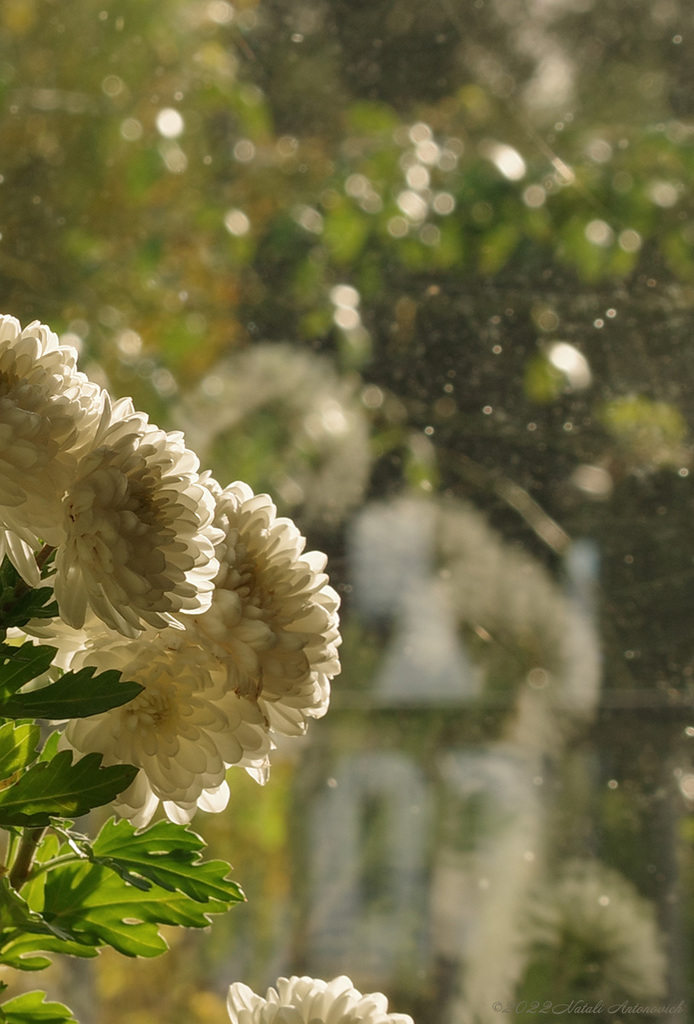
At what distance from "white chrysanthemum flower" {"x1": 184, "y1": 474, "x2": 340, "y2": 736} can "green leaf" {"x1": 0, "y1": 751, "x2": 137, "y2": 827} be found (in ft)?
0.17

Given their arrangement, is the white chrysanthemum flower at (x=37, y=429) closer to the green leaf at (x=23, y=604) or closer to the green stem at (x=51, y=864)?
the green leaf at (x=23, y=604)

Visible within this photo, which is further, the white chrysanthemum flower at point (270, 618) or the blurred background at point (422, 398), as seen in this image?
the blurred background at point (422, 398)

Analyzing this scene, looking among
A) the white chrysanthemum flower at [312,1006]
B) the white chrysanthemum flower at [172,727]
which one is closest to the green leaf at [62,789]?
the white chrysanthemum flower at [172,727]

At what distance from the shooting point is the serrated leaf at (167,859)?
376 millimetres

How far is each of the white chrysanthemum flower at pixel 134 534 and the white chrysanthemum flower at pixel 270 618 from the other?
24mm

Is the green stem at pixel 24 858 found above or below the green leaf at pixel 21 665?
below

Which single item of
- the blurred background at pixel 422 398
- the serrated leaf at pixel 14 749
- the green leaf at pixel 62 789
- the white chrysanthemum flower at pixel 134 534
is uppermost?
the white chrysanthemum flower at pixel 134 534

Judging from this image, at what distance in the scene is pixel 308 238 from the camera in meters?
0.84

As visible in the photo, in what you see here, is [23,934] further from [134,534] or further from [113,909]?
[134,534]

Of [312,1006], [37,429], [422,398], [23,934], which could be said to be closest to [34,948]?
[23,934]

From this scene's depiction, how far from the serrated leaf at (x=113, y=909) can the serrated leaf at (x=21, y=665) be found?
10cm

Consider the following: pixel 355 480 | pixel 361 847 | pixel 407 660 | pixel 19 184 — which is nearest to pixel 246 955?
pixel 361 847

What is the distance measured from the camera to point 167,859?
392mm

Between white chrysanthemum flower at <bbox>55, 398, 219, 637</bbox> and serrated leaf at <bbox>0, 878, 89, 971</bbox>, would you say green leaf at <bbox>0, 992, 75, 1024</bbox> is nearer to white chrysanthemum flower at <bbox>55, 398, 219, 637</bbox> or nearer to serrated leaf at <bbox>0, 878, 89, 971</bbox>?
serrated leaf at <bbox>0, 878, 89, 971</bbox>
